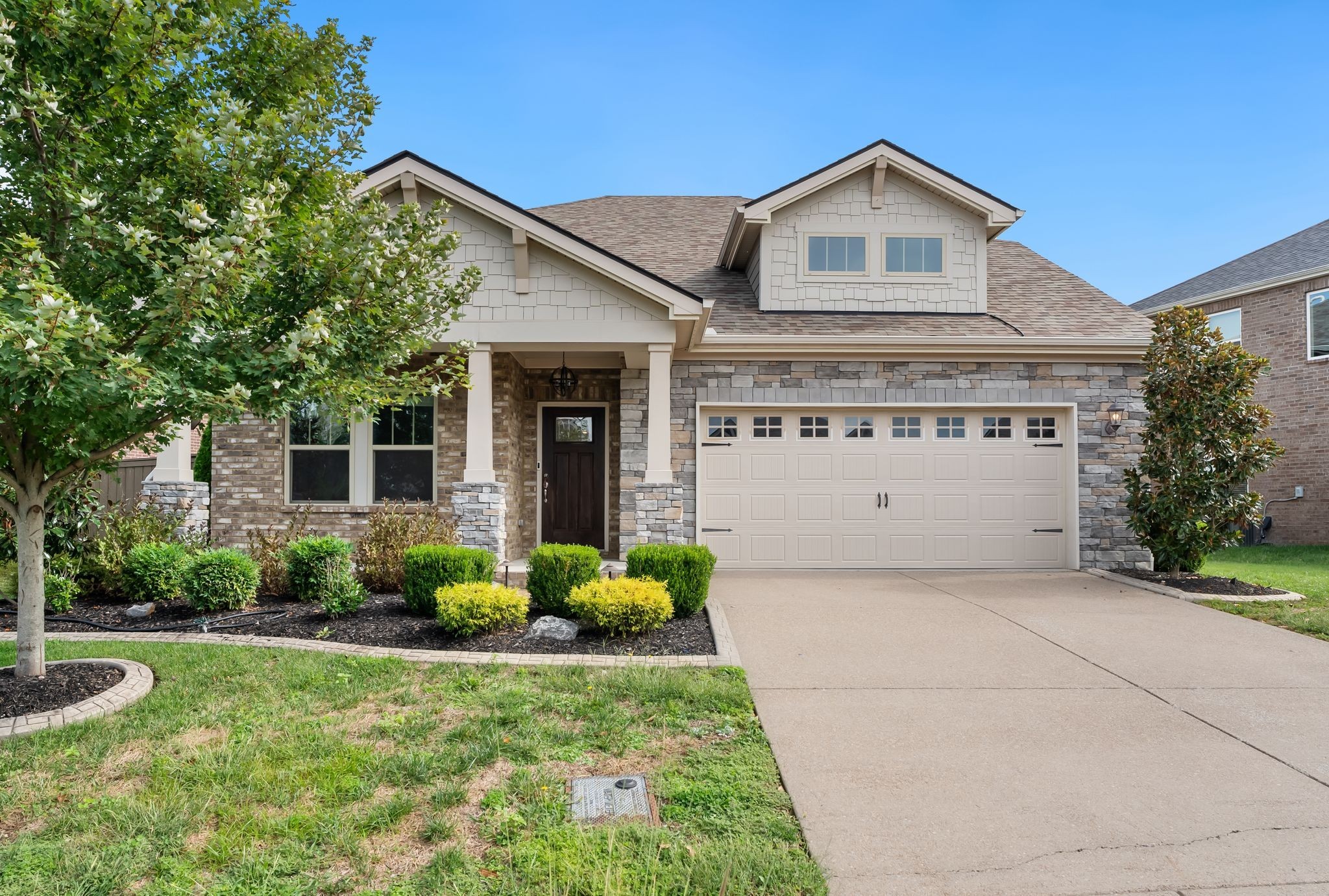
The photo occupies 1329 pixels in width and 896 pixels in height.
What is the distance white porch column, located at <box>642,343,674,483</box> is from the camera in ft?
30.8

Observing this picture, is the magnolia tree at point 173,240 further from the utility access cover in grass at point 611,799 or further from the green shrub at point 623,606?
the utility access cover in grass at point 611,799

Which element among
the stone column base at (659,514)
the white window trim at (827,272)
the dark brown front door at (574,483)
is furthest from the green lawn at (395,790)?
the white window trim at (827,272)

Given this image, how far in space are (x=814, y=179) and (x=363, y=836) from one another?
408 inches

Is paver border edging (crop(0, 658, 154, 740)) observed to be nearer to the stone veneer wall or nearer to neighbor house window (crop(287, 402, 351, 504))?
neighbor house window (crop(287, 402, 351, 504))

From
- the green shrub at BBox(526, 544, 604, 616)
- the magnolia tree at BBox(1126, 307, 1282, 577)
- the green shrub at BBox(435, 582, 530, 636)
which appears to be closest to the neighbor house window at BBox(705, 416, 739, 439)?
the green shrub at BBox(526, 544, 604, 616)

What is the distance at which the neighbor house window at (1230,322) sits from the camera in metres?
18.0

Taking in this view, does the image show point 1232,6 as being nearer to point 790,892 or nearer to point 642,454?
point 642,454

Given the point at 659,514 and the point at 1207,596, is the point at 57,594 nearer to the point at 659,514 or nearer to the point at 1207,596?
the point at 659,514

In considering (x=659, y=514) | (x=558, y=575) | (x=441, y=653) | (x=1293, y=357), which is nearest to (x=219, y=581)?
(x=441, y=653)

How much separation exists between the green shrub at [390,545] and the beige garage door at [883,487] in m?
3.83

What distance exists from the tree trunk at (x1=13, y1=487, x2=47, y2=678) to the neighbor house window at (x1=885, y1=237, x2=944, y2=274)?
34.4 feet

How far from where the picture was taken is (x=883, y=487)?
1066 centimetres

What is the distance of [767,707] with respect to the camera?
4547 mm

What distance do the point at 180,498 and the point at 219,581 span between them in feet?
11.2
